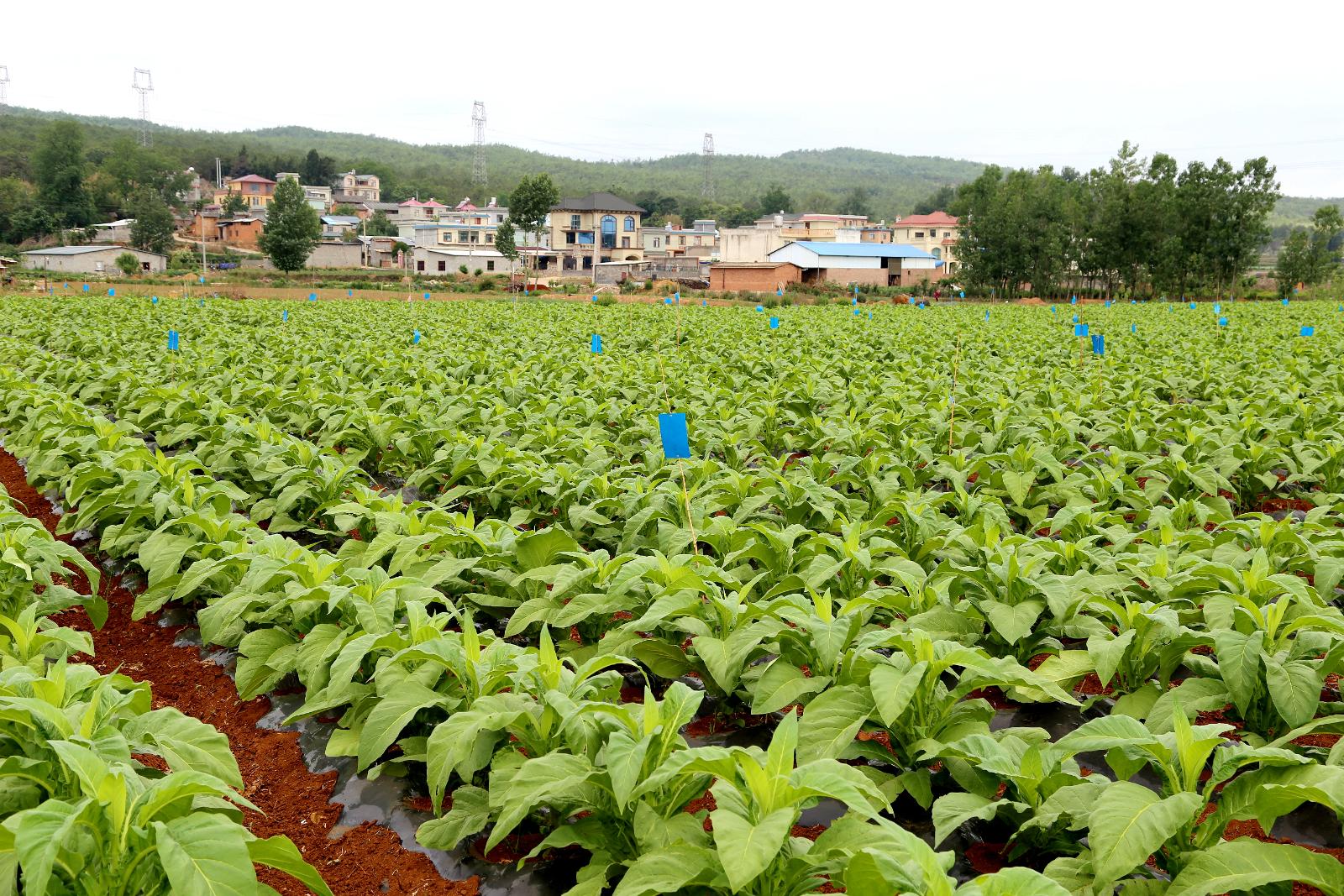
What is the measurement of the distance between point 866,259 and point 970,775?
62.2 m

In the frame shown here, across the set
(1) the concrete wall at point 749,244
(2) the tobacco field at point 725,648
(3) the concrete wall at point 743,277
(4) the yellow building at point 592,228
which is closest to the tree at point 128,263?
(4) the yellow building at point 592,228

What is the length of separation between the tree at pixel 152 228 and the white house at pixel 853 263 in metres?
49.1

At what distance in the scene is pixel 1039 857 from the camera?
3.01 meters

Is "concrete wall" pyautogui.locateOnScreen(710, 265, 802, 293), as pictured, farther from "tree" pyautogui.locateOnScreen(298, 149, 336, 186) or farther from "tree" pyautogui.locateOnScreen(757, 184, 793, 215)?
"tree" pyautogui.locateOnScreen(298, 149, 336, 186)

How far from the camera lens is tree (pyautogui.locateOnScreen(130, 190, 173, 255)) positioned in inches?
2872

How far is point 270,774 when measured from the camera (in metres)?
3.80

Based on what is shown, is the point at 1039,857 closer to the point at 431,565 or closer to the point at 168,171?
the point at 431,565

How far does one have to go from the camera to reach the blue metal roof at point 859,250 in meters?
61.8

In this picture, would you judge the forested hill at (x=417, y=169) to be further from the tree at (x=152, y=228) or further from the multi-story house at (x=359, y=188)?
the tree at (x=152, y=228)

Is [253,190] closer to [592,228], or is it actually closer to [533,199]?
[592,228]

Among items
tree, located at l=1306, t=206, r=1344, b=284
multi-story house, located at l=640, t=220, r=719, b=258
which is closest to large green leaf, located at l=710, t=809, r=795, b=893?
tree, located at l=1306, t=206, r=1344, b=284

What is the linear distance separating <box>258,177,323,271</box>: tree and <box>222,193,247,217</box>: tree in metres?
50.4

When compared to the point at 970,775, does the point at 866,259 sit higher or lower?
higher

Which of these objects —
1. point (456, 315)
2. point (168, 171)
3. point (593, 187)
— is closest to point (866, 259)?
point (456, 315)
